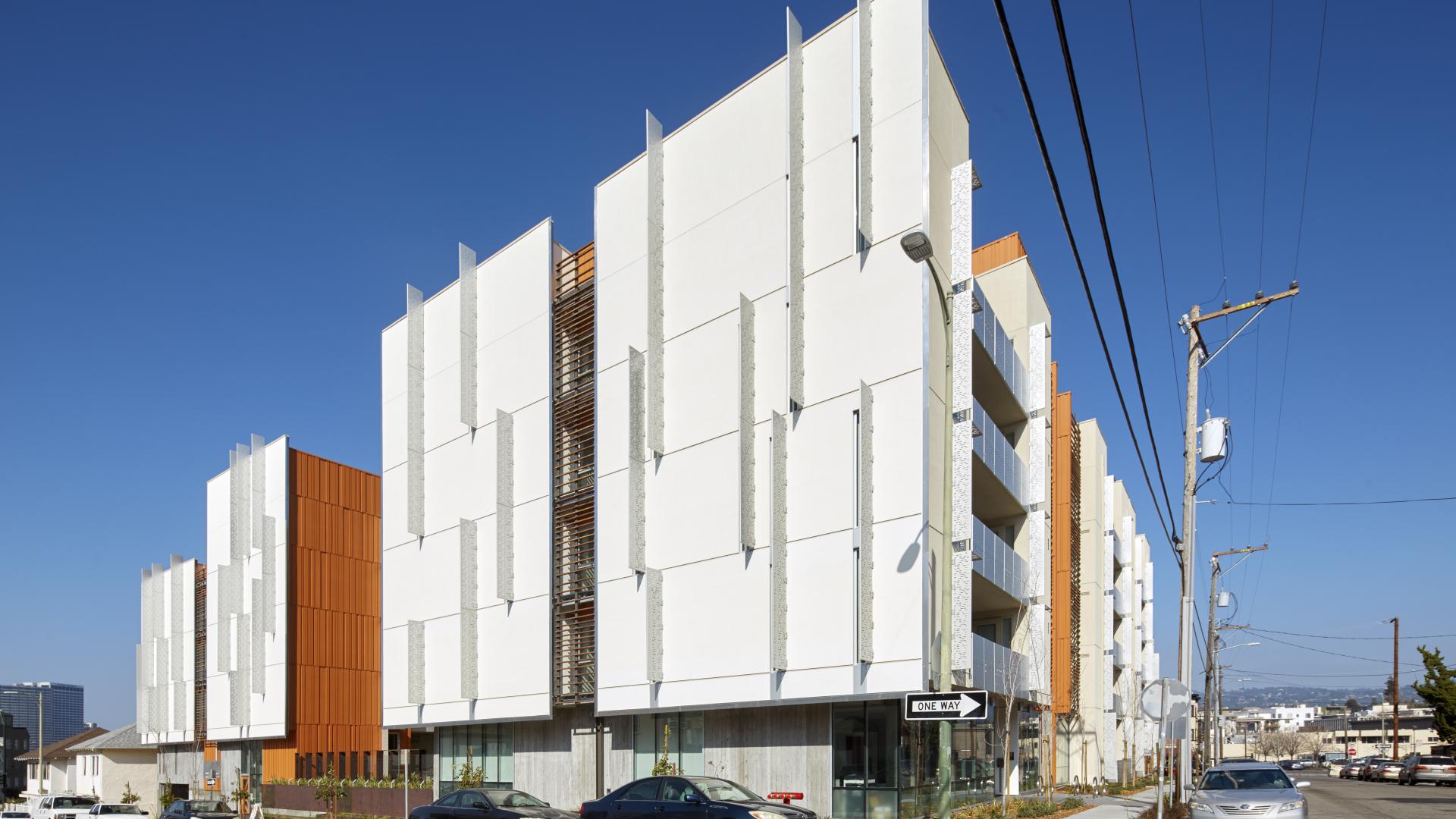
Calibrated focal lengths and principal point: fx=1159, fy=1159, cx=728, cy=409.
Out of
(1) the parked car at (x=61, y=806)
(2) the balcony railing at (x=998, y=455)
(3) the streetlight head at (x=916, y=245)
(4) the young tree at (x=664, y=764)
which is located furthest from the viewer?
(1) the parked car at (x=61, y=806)

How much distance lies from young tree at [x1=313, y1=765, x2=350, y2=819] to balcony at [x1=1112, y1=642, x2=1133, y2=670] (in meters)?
38.6

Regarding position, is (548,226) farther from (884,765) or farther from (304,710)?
(304,710)

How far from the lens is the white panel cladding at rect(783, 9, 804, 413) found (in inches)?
1077

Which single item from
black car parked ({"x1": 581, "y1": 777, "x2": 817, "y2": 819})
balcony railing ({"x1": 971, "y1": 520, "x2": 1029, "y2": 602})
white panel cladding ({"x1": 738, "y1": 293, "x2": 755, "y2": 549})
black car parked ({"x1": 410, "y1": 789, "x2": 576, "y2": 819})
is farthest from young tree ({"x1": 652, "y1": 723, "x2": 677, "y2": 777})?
balcony railing ({"x1": 971, "y1": 520, "x2": 1029, "y2": 602})

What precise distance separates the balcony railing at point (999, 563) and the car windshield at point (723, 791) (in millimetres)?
10686

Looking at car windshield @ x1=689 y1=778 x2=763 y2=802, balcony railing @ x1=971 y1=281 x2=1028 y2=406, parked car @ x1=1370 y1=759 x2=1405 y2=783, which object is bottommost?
parked car @ x1=1370 y1=759 x2=1405 y2=783

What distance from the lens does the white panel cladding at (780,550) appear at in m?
26.6

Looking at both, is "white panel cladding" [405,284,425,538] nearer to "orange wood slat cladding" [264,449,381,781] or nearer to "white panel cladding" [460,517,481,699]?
"white panel cladding" [460,517,481,699]

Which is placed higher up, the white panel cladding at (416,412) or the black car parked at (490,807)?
the white panel cladding at (416,412)

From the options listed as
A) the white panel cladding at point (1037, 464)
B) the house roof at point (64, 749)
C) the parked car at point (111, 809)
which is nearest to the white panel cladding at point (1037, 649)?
the white panel cladding at point (1037, 464)

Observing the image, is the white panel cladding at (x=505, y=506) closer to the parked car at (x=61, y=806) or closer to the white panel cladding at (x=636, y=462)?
the white panel cladding at (x=636, y=462)

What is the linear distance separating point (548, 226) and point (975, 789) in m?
20.9

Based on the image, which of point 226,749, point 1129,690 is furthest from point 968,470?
point 1129,690

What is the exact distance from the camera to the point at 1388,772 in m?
65.0
